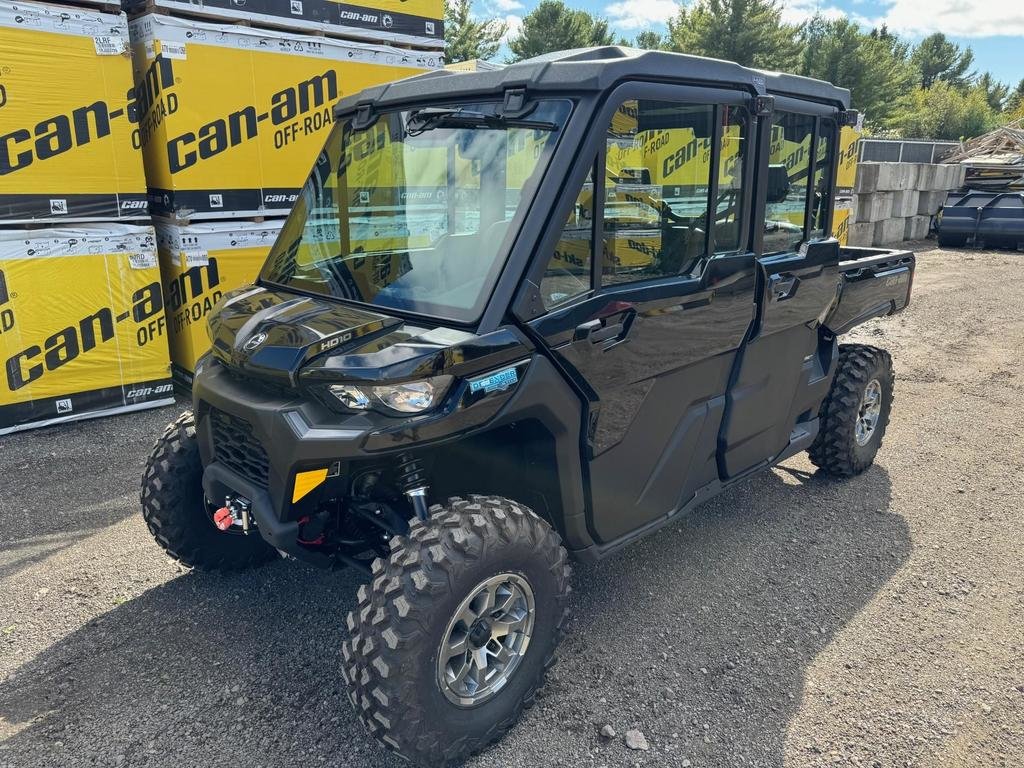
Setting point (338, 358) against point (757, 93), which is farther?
point (757, 93)

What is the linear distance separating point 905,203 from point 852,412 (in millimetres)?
14797

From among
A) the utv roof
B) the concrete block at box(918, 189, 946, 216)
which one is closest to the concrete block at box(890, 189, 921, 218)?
the concrete block at box(918, 189, 946, 216)

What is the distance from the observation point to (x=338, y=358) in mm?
2449

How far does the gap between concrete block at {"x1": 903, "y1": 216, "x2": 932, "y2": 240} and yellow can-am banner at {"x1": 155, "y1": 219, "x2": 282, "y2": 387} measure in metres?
15.9

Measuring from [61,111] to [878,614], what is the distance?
6.19 metres

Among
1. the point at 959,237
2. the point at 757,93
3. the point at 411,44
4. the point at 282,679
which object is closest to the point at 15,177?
the point at 411,44

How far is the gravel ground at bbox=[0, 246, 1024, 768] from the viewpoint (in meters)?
2.73

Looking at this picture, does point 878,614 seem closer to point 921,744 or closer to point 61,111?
point 921,744

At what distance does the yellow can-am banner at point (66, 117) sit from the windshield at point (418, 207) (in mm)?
3282

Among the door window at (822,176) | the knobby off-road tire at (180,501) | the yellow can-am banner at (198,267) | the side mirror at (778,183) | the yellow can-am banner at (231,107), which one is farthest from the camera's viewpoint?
the yellow can-am banner at (198,267)

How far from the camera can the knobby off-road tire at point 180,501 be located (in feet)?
11.1

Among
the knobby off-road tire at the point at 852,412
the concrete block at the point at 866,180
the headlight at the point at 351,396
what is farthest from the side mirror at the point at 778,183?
the concrete block at the point at 866,180

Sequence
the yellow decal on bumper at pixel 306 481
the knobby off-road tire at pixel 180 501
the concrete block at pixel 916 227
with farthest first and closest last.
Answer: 1. the concrete block at pixel 916 227
2. the knobby off-road tire at pixel 180 501
3. the yellow decal on bumper at pixel 306 481

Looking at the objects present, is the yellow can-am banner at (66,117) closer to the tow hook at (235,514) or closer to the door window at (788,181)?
the tow hook at (235,514)
